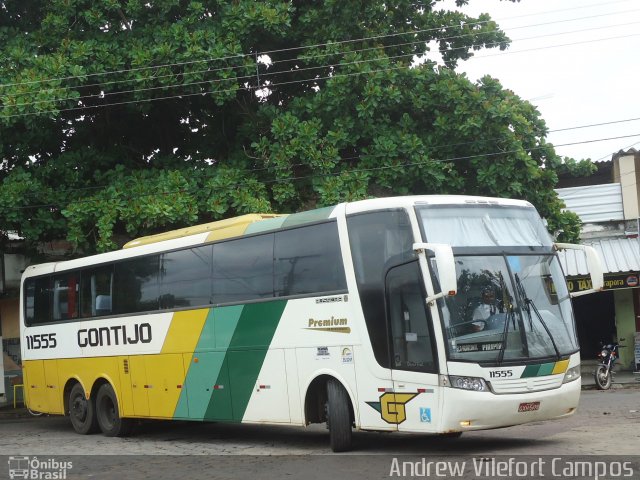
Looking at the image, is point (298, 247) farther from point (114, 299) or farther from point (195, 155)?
point (195, 155)

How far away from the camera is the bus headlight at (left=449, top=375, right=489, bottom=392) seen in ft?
33.3

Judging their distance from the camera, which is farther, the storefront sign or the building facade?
the building facade

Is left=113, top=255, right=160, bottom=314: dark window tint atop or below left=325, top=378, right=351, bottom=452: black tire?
atop

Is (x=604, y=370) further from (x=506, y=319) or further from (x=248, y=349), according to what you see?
(x=506, y=319)

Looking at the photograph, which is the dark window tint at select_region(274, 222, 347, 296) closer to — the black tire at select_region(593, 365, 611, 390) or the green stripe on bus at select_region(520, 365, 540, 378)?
the green stripe on bus at select_region(520, 365, 540, 378)

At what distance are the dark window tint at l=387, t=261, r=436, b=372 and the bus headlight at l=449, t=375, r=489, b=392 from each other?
0.30 meters

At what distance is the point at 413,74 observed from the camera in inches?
702

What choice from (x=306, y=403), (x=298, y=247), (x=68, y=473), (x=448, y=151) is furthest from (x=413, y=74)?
(x=68, y=473)

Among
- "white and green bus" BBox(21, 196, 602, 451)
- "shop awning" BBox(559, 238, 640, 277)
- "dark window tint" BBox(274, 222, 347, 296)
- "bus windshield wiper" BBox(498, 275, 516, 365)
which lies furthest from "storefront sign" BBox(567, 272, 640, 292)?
"bus windshield wiper" BBox(498, 275, 516, 365)

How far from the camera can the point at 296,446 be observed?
1284 centimetres

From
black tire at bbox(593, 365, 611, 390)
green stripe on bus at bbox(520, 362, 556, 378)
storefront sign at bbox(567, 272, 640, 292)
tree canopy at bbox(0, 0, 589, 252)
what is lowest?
black tire at bbox(593, 365, 611, 390)

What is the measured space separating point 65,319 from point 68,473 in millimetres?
6342

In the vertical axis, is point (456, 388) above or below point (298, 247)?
below

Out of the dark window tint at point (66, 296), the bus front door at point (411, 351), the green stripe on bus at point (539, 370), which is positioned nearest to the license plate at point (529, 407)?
the green stripe on bus at point (539, 370)
